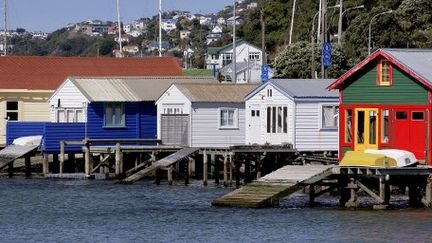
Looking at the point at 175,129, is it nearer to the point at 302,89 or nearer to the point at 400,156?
the point at 302,89

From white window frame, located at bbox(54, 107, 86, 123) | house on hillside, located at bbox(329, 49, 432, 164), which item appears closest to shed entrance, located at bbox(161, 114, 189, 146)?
white window frame, located at bbox(54, 107, 86, 123)

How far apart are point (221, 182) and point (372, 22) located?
2034 inches

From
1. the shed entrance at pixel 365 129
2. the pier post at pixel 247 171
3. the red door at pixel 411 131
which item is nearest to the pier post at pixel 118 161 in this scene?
the pier post at pixel 247 171

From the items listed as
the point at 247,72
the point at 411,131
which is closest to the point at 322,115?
the point at 411,131

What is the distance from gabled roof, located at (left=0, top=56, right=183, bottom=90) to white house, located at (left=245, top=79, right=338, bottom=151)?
21.0 meters

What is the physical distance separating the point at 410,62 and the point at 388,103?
70.9 inches

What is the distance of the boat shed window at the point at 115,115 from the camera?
227 ft

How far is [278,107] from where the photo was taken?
6019 centimetres

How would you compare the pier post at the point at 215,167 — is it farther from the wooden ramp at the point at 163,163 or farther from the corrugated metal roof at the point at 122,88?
the corrugated metal roof at the point at 122,88

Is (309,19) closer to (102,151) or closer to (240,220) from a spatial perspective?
(102,151)

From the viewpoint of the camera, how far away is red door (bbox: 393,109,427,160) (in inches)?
1933

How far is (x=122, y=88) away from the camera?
70.2 meters

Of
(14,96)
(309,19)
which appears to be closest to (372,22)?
(309,19)

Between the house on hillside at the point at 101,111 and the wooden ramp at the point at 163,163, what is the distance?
7.00 metres
